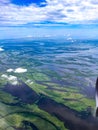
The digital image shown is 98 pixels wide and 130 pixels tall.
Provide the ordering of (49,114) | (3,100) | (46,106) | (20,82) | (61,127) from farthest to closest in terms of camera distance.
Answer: (20,82), (3,100), (46,106), (49,114), (61,127)

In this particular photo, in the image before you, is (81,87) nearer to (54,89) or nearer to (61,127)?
(54,89)

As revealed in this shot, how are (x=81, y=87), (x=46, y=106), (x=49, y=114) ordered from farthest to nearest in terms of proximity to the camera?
(x=81, y=87), (x=46, y=106), (x=49, y=114)

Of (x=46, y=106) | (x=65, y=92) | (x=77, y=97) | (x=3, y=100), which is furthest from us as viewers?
(x=65, y=92)

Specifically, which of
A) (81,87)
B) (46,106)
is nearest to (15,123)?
(46,106)

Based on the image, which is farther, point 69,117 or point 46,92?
point 46,92

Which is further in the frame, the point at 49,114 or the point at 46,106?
the point at 46,106

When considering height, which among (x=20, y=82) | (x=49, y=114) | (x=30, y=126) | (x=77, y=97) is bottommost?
(x=30, y=126)

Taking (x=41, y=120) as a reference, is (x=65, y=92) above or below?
above

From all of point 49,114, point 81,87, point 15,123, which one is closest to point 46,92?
point 81,87

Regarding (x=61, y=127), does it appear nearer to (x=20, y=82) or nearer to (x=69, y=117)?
(x=69, y=117)
